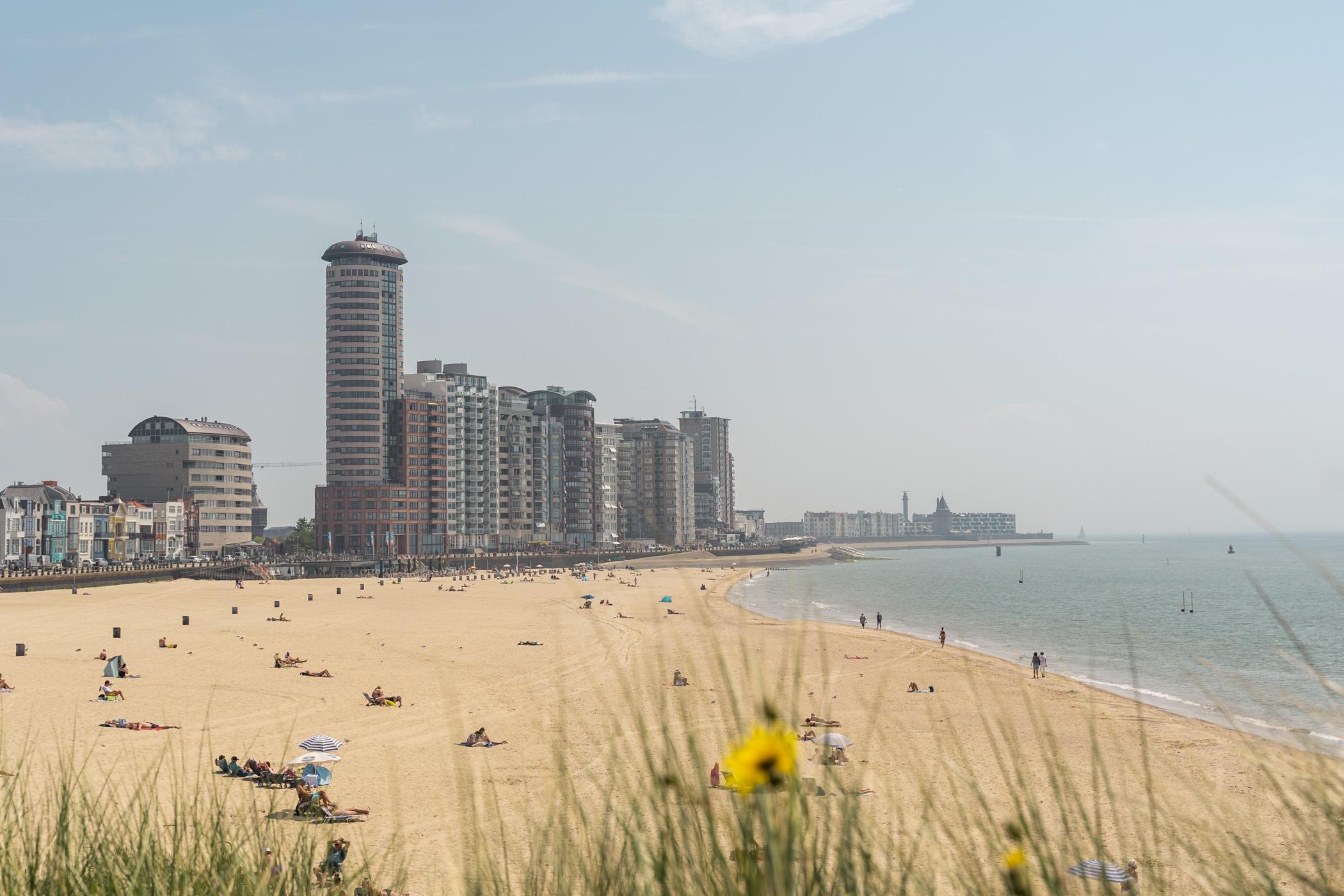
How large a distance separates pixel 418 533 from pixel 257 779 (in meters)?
133

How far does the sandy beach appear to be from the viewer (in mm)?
4836

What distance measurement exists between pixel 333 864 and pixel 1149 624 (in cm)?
6868

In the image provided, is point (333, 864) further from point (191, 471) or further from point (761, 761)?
point (191, 471)

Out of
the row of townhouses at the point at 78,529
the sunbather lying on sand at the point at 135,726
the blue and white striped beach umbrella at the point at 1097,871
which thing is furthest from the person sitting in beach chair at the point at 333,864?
the row of townhouses at the point at 78,529

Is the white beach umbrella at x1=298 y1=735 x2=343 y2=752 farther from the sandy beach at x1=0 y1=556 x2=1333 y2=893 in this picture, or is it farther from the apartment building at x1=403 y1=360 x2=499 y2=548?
the apartment building at x1=403 y1=360 x2=499 y2=548

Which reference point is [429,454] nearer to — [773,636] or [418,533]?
[418,533]

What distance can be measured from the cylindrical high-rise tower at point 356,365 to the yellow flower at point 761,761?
148m

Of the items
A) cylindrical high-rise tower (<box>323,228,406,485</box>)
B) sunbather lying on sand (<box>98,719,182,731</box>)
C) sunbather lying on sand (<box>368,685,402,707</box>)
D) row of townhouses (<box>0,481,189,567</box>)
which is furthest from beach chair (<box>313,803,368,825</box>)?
cylindrical high-rise tower (<box>323,228,406,485</box>)

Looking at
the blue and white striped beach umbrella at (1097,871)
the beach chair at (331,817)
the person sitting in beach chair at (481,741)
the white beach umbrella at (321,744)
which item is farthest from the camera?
the person sitting in beach chair at (481,741)

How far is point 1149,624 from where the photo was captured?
68125 millimetres

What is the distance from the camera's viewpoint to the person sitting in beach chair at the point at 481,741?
76.7ft

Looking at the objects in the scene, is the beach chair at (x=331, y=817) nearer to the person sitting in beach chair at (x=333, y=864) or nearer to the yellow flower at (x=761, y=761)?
the person sitting in beach chair at (x=333, y=864)

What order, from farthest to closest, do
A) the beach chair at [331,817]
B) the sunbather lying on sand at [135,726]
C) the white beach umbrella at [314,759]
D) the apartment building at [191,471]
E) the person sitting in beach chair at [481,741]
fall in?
the apartment building at [191,471] < the sunbather lying on sand at [135,726] < the person sitting in beach chair at [481,741] < the white beach umbrella at [314,759] < the beach chair at [331,817]

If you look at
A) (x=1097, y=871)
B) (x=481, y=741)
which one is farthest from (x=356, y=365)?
(x=1097, y=871)
